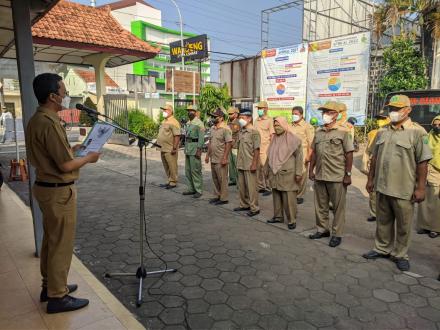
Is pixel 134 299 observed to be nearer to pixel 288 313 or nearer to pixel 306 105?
pixel 288 313

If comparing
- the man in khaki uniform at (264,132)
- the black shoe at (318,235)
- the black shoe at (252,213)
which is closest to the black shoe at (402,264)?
the black shoe at (318,235)

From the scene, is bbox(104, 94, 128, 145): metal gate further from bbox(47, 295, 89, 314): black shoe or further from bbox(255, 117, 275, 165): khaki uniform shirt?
bbox(47, 295, 89, 314): black shoe

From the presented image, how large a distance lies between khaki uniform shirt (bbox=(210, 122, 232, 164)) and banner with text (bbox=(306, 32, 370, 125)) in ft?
23.1

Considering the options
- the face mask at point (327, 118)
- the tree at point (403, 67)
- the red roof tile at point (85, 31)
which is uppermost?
the red roof tile at point (85, 31)

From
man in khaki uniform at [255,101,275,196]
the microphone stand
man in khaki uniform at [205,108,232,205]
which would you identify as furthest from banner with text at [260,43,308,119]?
the microphone stand

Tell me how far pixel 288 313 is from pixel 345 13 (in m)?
17.8

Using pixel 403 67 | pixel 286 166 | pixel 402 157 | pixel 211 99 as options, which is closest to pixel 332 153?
pixel 286 166

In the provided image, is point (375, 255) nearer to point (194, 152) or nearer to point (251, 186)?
point (251, 186)

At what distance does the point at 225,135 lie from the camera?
6230mm

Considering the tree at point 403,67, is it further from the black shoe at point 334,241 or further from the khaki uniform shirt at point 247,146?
the black shoe at point 334,241

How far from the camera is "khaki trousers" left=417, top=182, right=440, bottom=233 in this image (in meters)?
4.73

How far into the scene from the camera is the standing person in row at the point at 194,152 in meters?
6.84

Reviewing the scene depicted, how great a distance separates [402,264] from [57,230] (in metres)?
3.40

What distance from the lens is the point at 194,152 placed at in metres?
6.85
